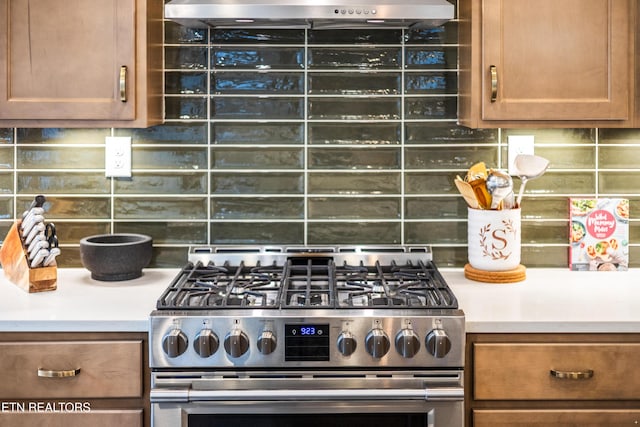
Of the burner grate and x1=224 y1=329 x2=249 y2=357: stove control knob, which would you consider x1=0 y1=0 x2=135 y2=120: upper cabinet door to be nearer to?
the burner grate

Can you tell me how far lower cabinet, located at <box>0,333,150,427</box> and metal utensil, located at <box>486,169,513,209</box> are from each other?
3.75ft

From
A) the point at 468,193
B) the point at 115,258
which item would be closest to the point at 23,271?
the point at 115,258

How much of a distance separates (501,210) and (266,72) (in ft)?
2.96

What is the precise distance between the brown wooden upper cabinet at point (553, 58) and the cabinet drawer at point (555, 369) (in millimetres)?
707

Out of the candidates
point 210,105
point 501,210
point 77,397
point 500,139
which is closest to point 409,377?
point 501,210

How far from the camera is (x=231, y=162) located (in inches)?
103

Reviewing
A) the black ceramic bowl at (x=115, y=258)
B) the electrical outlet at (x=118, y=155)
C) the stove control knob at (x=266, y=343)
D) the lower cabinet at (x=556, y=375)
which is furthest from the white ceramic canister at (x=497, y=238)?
the electrical outlet at (x=118, y=155)

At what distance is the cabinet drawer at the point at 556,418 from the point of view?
6.54 feet

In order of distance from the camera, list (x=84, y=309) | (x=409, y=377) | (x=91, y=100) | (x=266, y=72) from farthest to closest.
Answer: (x=266, y=72) → (x=91, y=100) → (x=84, y=309) → (x=409, y=377)

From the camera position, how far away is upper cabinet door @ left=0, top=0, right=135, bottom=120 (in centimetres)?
225

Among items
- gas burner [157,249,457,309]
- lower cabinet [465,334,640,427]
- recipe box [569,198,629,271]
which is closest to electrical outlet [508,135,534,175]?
recipe box [569,198,629,271]

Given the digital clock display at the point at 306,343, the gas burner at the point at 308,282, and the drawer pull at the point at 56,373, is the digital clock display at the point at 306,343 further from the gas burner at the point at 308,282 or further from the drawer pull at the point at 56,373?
the drawer pull at the point at 56,373

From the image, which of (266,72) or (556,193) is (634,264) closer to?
(556,193)

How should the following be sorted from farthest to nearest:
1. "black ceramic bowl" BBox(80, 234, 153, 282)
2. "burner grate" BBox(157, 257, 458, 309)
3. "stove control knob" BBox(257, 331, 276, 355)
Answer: "black ceramic bowl" BBox(80, 234, 153, 282), "burner grate" BBox(157, 257, 458, 309), "stove control knob" BBox(257, 331, 276, 355)
